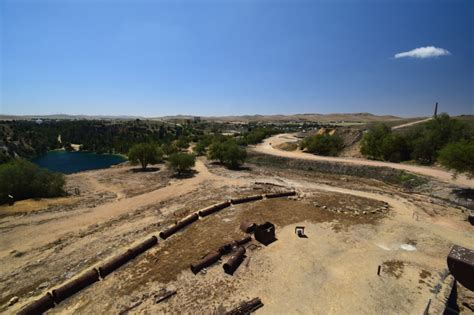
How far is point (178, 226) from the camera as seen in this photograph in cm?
2128

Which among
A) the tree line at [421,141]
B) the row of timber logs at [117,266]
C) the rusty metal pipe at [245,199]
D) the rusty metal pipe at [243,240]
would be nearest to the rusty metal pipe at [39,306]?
the row of timber logs at [117,266]

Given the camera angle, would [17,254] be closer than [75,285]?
No

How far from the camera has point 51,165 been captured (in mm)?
71688

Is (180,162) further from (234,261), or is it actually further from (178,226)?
(234,261)

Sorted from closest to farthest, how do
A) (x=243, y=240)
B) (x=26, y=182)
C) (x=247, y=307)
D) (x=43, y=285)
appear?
(x=247, y=307)
(x=43, y=285)
(x=243, y=240)
(x=26, y=182)

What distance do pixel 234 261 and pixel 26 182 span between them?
29951 millimetres

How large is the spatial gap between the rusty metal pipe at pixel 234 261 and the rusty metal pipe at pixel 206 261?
1034 mm

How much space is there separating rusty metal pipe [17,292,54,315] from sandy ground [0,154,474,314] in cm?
67

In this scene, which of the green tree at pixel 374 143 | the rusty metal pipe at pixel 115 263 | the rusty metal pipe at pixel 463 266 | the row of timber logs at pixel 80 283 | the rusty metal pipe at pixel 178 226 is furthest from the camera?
Result: the green tree at pixel 374 143

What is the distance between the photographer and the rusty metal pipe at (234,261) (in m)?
15.3

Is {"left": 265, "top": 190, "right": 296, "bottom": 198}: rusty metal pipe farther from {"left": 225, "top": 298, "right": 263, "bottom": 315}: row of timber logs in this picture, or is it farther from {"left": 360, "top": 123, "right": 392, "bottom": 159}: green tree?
{"left": 360, "top": 123, "right": 392, "bottom": 159}: green tree

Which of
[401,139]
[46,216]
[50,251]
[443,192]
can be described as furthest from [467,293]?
[401,139]

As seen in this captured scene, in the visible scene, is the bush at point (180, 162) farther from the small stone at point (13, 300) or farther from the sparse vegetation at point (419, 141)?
the sparse vegetation at point (419, 141)

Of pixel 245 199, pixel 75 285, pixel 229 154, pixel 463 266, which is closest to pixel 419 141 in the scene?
pixel 229 154
